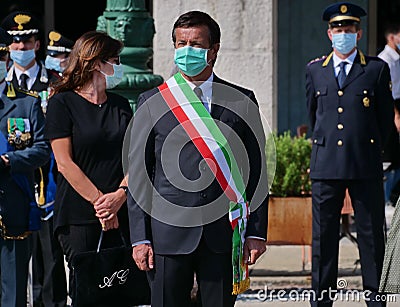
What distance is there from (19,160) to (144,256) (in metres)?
1.45

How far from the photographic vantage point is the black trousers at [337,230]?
7.09 metres

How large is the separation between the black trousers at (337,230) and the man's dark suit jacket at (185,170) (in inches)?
80.2

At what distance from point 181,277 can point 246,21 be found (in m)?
6.06

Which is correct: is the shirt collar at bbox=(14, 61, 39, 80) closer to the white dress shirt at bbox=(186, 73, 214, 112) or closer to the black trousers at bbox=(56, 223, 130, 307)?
the black trousers at bbox=(56, 223, 130, 307)

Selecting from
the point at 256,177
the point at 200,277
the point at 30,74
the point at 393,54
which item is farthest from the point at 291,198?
the point at 200,277

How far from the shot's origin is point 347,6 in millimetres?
7309

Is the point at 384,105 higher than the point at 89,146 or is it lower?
higher

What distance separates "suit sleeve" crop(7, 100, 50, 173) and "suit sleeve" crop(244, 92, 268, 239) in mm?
1623

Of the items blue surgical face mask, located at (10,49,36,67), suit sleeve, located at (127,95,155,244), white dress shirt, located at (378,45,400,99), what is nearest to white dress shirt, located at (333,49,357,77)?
blue surgical face mask, located at (10,49,36,67)

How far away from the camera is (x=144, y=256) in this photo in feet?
16.8

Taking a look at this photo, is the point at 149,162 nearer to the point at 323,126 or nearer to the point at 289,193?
the point at 323,126

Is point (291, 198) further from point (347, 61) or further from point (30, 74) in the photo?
point (30, 74)

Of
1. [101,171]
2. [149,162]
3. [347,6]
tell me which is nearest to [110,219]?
[101,171]

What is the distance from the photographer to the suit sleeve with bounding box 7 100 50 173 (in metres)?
6.25
